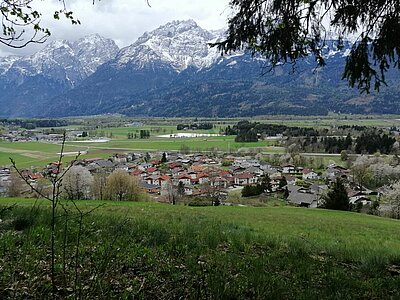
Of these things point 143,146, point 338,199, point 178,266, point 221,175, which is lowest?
point 221,175

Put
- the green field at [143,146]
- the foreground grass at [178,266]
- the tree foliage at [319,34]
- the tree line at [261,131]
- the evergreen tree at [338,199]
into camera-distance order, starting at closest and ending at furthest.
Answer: the foreground grass at [178,266]
the tree foliage at [319,34]
the evergreen tree at [338,199]
the green field at [143,146]
the tree line at [261,131]

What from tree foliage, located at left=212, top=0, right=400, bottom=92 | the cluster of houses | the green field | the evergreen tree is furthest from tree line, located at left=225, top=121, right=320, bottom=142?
tree foliage, located at left=212, top=0, right=400, bottom=92

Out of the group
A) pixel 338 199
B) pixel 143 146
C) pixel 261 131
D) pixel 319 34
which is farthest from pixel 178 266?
pixel 261 131

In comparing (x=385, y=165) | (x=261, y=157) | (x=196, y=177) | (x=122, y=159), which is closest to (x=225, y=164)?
(x=261, y=157)

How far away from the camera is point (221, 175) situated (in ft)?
230

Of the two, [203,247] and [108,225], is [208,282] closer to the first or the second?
[203,247]

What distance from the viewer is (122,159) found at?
299 ft

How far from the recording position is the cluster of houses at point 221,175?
177 feet

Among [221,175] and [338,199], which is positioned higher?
[338,199]

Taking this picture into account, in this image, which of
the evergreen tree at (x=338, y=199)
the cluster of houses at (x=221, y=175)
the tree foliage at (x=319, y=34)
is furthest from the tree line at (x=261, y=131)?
the tree foliage at (x=319, y=34)

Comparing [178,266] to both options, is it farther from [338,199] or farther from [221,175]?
[221,175]

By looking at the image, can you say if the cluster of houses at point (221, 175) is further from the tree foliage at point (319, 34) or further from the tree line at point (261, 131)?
the tree foliage at point (319, 34)

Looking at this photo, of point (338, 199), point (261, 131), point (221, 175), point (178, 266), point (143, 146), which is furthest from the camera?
point (261, 131)

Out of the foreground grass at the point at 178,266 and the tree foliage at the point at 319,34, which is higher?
the tree foliage at the point at 319,34
